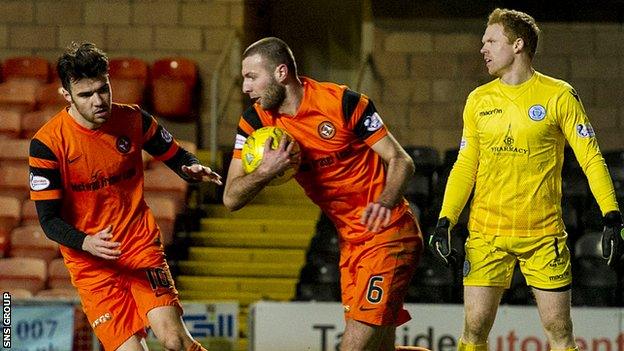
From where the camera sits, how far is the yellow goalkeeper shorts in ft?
18.3

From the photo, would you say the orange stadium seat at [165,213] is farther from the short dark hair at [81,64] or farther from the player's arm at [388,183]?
the player's arm at [388,183]

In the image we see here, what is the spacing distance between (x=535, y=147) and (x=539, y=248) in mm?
443

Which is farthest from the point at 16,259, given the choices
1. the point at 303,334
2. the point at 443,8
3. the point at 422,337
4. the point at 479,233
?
the point at 479,233

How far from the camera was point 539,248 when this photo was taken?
563 centimetres

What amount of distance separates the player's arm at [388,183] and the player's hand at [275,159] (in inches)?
15.4

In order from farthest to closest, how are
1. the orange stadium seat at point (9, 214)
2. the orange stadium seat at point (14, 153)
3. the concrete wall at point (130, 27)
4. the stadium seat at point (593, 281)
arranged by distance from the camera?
the concrete wall at point (130, 27) → the orange stadium seat at point (14, 153) → the orange stadium seat at point (9, 214) → the stadium seat at point (593, 281)

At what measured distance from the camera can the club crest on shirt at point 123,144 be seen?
18.9ft

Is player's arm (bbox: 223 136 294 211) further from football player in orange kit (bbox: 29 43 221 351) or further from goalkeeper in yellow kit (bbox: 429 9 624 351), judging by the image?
goalkeeper in yellow kit (bbox: 429 9 624 351)

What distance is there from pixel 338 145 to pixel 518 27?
921 mm

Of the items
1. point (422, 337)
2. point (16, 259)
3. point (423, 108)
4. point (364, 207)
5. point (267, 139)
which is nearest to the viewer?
point (267, 139)

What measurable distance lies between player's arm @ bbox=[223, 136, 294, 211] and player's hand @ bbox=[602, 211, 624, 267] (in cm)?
135

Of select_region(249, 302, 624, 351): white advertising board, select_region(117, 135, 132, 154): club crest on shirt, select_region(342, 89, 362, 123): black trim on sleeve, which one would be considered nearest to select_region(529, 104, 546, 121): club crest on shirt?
select_region(342, 89, 362, 123): black trim on sleeve

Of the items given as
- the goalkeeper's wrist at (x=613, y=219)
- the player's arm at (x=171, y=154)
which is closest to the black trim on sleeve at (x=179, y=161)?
the player's arm at (x=171, y=154)

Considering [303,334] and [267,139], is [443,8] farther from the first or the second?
[267,139]
